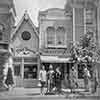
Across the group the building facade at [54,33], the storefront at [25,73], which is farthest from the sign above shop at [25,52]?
the building facade at [54,33]

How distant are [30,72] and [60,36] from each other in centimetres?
181

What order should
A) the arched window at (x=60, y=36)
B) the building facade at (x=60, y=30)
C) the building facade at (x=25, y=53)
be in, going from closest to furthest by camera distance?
the building facade at (x=25, y=53) → the building facade at (x=60, y=30) → the arched window at (x=60, y=36)

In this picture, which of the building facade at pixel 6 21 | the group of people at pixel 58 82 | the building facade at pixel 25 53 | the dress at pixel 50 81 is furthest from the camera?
the building facade at pixel 25 53

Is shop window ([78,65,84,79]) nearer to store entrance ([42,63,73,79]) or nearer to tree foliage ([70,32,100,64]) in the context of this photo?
tree foliage ([70,32,100,64])

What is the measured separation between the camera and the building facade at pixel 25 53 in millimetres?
5742

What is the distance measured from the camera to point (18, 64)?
20.2 ft

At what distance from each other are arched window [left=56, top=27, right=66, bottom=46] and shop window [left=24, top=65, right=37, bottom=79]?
1.34 metres

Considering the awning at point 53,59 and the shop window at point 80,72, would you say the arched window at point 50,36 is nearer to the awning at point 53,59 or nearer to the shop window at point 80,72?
the awning at point 53,59

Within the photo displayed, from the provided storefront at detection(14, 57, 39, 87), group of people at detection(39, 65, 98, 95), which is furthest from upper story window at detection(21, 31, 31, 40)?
group of people at detection(39, 65, 98, 95)

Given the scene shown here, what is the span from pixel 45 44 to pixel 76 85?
2.46m

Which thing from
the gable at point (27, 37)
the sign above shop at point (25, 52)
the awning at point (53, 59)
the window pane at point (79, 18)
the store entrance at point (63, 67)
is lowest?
the store entrance at point (63, 67)

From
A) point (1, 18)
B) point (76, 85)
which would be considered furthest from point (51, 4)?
point (76, 85)

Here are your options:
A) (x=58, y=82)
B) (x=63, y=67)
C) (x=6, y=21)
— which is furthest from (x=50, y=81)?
(x=6, y=21)

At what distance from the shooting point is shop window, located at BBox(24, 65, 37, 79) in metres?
5.79
